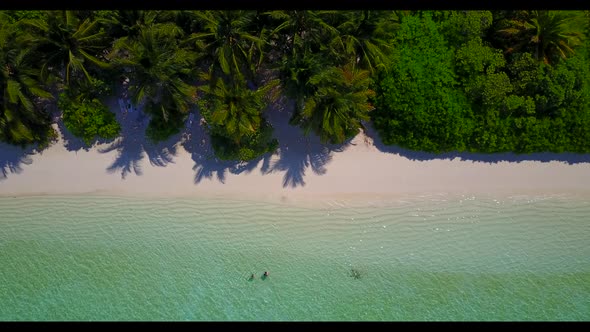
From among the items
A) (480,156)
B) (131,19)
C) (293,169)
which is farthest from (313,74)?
(480,156)

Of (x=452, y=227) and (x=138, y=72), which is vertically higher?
(x=138, y=72)

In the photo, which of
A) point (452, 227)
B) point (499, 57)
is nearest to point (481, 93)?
point (499, 57)

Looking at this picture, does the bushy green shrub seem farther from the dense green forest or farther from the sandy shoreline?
the sandy shoreline

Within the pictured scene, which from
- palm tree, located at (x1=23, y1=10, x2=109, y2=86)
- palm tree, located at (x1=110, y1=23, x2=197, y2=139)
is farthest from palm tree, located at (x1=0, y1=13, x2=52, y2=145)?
palm tree, located at (x1=110, y1=23, x2=197, y2=139)

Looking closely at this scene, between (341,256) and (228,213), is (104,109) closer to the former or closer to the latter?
(228,213)

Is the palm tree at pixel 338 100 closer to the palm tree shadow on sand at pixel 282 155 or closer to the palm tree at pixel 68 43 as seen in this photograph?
the palm tree shadow on sand at pixel 282 155

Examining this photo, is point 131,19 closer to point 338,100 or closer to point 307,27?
point 307,27
